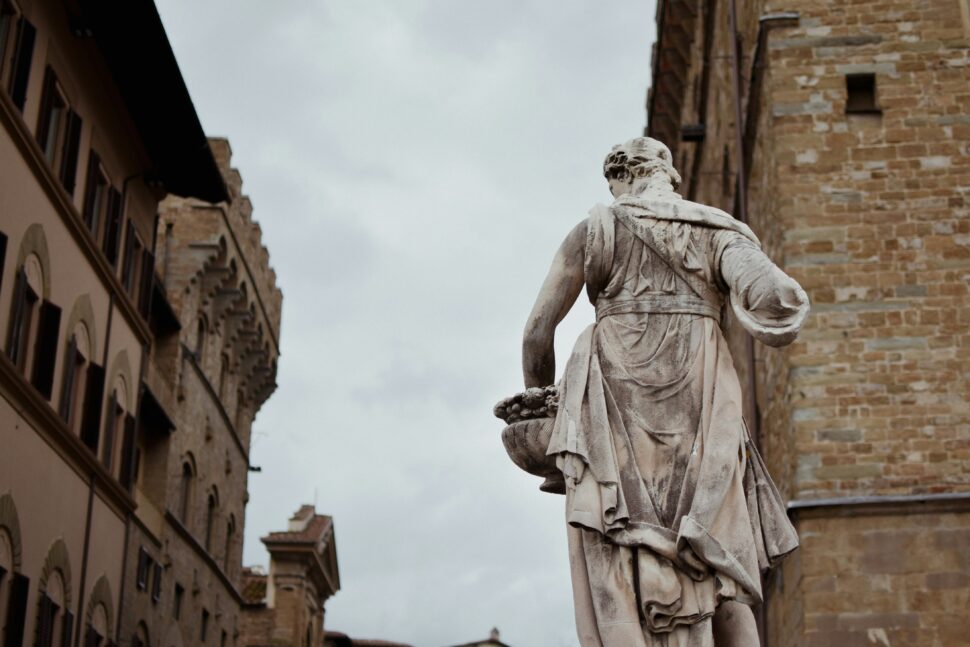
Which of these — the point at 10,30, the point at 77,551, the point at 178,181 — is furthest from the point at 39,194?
the point at 178,181

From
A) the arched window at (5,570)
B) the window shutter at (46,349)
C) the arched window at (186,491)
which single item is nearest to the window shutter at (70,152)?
the window shutter at (46,349)

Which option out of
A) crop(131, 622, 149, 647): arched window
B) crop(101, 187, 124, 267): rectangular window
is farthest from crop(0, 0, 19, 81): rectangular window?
crop(131, 622, 149, 647): arched window

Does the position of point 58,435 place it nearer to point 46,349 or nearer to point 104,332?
point 46,349

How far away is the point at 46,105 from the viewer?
2117 cm

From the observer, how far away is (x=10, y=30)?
19328mm

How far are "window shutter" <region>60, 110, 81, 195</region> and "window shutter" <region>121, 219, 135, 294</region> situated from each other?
4.17 metres

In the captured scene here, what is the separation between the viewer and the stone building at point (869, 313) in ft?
56.9

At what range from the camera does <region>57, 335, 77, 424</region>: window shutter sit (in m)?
22.5

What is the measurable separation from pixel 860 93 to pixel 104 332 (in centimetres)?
1321

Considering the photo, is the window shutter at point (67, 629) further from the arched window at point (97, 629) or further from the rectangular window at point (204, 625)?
the rectangular window at point (204, 625)

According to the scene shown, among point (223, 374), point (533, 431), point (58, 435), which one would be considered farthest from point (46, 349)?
point (223, 374)

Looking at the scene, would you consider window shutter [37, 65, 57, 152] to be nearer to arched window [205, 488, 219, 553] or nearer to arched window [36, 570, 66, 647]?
arched window [36, 570, 66, 647]

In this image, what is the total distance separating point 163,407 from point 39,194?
1178 cm

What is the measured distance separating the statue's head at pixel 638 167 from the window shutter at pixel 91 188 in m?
19.3
